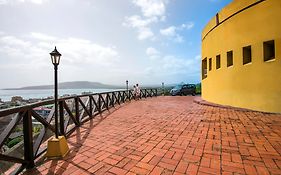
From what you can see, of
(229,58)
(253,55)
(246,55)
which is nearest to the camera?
(253,55)

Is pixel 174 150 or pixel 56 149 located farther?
pixel 174 150

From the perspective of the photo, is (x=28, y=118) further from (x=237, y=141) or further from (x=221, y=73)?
(x=221, y=73)

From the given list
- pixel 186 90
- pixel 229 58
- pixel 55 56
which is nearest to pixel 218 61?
pixel 229 58

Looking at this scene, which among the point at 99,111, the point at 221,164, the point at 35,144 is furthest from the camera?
the point at 99,111

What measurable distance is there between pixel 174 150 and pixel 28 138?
256 cm

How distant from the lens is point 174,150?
141 inches

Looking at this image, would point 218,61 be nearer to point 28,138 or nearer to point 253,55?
point 253,55

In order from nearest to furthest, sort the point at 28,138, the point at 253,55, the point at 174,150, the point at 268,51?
the point at 28,138
the point at 174,150
the point at 268,51
the point at 253,55

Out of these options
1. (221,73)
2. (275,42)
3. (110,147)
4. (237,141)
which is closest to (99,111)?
(110,147)

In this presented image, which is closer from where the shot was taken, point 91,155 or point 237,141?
point 91,155

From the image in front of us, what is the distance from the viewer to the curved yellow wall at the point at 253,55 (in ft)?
22.1

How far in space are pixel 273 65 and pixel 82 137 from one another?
266 inches

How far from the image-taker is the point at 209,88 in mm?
11312

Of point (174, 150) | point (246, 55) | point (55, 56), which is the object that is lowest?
point (174, 150)
